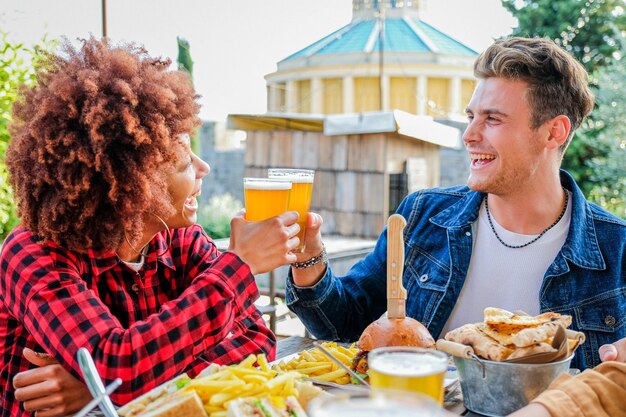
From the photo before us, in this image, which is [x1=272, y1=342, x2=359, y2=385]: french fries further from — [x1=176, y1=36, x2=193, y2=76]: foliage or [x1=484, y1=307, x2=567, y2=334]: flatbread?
[x1=176, y1=36, x2=193, y2=76]: foliage

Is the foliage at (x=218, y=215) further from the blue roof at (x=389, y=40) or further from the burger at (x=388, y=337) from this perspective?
the blue roof at (x=389, y=40)

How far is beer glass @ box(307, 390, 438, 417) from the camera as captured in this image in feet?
2.96

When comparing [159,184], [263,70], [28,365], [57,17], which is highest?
[263,70]

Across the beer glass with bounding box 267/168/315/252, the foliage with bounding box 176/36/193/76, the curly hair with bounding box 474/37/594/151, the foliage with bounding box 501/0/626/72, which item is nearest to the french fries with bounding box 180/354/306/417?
the beer glass with bounding box 267/168/315/252

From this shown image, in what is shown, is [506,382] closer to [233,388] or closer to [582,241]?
[233,388]

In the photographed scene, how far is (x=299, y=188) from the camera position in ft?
6.91

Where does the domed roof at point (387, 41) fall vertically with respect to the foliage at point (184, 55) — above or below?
above

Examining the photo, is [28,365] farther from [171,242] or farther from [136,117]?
[136,117]

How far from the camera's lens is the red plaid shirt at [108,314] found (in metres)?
1.79

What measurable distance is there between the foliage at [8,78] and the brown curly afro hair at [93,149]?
343 centimetres

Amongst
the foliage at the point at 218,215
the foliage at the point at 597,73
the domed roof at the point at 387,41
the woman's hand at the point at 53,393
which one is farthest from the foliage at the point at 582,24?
the domed roof at the point at 387,41

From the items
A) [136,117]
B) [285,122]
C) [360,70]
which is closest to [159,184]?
[136,117]

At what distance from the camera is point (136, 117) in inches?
81.0

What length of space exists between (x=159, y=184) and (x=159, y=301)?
41 centimetres
